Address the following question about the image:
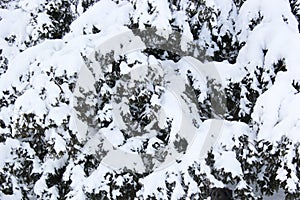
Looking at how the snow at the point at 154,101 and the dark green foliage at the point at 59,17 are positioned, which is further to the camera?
the dark green foliage at the point at 59,17

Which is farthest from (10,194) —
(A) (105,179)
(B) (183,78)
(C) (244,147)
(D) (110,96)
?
(C) (244,147)

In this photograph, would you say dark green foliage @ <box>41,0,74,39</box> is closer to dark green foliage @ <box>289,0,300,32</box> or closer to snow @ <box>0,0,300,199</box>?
snow @ <box>0,0,300,199</box>

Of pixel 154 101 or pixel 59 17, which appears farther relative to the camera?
pixel 59 17

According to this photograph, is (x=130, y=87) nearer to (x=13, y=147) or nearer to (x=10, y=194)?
(x=13, y=147)

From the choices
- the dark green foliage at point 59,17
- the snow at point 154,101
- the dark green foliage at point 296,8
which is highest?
the dark green foliage at point 296,8

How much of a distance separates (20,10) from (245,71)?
168 inches

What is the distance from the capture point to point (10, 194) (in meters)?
5.52

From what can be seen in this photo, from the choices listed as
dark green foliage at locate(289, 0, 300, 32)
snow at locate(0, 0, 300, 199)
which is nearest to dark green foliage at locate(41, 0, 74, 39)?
snow at locate(0, 0, 300, 199)

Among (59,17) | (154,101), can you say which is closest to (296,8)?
(154,101)

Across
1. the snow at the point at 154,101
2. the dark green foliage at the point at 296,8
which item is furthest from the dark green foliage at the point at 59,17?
the dark green foliage at the point at 296,8

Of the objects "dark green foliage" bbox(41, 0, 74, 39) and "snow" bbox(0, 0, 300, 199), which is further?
"dark green foliage" bbox(41, 0, 74, 39)

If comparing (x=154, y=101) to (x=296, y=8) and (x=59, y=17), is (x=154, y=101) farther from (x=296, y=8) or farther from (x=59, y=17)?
(x=296, y=8)

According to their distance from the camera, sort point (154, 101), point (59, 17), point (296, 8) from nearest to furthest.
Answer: point (154, 101) → point (296, 8) → point (59, 17)

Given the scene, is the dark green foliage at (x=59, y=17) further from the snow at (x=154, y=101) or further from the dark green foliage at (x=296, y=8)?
the dark green foliage at (x=296, y=8)
